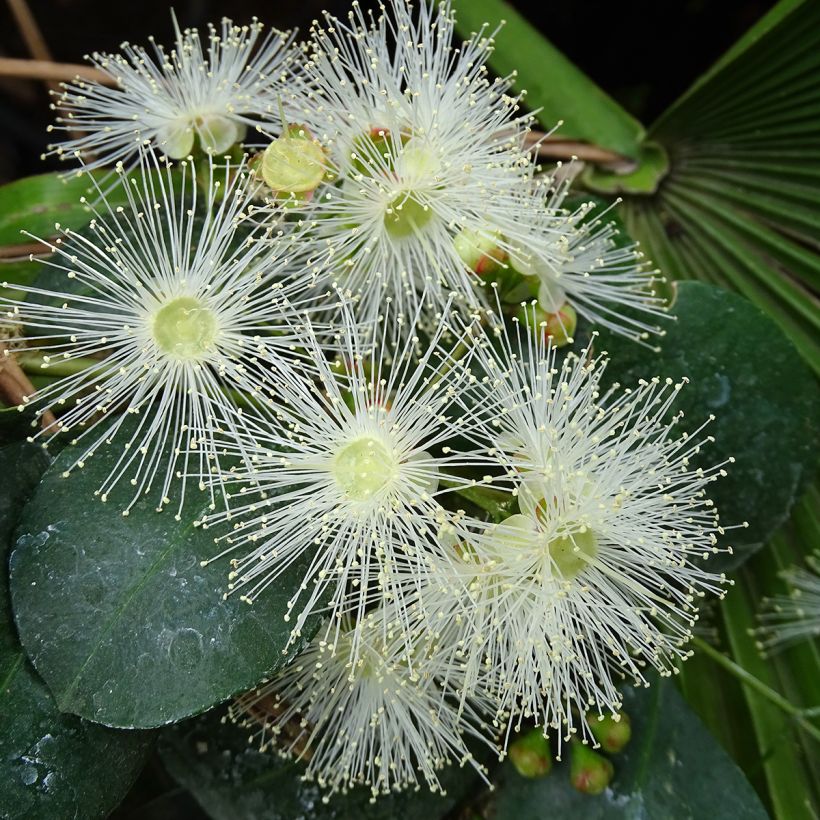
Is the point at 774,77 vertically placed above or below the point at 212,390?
above

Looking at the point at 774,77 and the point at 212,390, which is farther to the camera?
the point at 774,77

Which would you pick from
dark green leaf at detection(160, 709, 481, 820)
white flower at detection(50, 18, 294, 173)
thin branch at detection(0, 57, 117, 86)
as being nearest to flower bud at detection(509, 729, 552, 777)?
dark green leaf at detection(160, 709, 481, 820)

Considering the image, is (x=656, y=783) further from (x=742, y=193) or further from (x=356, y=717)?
(x=742, y=193)

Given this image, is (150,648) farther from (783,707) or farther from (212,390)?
(783,707)

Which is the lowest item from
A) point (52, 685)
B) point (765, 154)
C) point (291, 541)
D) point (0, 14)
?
point (52, 685)

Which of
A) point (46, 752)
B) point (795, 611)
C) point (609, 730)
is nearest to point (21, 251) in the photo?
point (46, 752)

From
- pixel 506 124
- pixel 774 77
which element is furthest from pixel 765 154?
pixel 506 124
